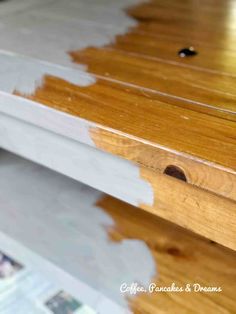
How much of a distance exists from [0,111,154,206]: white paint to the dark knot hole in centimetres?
5

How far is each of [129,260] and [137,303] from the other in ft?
0.22

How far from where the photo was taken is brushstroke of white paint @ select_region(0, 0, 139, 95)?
0.56m

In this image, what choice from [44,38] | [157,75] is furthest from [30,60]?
[157,75]

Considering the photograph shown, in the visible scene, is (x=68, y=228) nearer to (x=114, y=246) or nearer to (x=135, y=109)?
(x=114, y=246)

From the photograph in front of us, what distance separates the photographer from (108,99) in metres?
0.49

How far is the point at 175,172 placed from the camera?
0.41 m

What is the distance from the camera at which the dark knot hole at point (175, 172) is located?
1.32 feet

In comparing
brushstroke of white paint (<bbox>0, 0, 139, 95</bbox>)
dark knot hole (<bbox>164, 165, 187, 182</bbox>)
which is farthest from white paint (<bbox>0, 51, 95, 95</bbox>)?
dark knot hole (<bbox>164, 165, 187, 182</bbox>)

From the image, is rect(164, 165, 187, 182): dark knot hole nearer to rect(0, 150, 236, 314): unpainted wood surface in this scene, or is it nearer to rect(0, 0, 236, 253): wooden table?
rect(0, 0, 236, 253): wooden table

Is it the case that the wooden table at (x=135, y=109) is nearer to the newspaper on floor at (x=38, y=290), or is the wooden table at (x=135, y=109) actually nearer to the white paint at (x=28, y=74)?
the white paint at (x=28, y=74)

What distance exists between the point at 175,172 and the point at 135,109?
100mm

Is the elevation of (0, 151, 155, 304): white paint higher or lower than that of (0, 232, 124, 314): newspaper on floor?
higher

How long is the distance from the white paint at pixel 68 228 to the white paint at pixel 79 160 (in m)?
0.12

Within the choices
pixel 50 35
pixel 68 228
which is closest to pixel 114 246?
pixel 68 228
